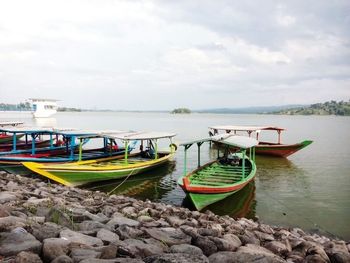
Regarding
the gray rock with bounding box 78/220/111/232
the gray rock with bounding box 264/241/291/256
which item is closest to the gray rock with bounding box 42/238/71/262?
the gray rock with bounding box 78/220/111/232

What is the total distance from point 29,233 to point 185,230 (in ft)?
10.5

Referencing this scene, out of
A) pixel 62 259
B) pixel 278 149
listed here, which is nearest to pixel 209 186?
pixel 62 259

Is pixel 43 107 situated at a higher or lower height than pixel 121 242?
higher

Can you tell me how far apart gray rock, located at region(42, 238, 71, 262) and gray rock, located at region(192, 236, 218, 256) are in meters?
2.40

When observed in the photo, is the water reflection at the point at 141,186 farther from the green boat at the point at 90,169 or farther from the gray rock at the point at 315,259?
the gray rock at the point at 315,259

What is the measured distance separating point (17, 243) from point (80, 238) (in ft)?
3.29

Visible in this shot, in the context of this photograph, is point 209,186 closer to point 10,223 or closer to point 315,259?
point 315,259

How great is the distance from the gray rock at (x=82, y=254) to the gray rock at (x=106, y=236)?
0.78 meters

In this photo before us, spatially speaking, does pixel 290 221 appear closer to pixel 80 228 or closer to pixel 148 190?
pixel 148 190

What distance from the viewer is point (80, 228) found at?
684 centimetres

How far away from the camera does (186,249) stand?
5887mm

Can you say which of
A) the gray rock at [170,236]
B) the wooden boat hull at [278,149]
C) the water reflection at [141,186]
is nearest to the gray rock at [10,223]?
the gray rock at [170,236]

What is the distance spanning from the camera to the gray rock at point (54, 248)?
4.94m

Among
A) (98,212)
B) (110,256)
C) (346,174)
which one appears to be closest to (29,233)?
(110,256)
